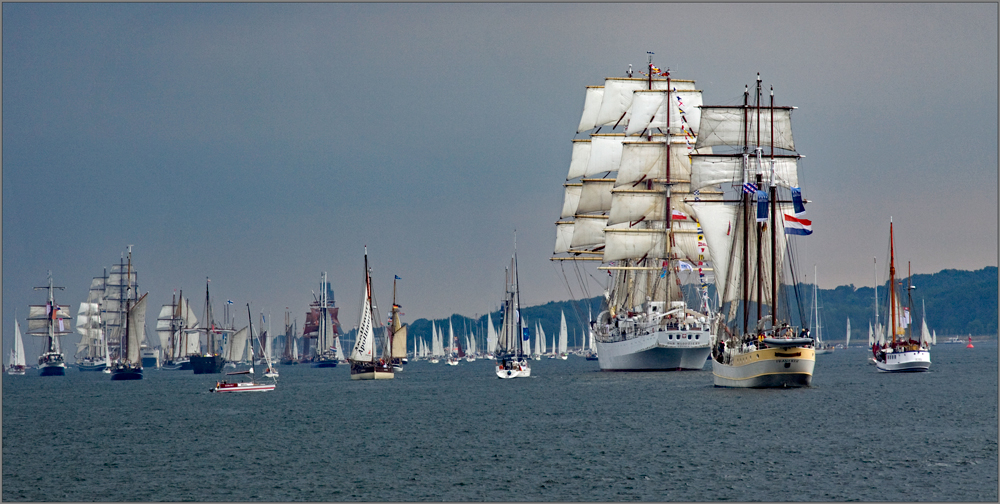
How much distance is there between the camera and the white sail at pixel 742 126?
2795 inches

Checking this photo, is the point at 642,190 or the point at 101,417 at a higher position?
the point at 642,190

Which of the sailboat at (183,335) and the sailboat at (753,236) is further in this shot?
the sailboat at (183,335)

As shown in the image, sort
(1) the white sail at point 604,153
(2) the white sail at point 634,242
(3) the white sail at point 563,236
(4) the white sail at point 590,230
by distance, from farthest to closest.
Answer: (3) the white sail at point 563,236
(1) the white sail at point 604,153
(4) the white sail at point 590,230
(2) the white sail at point 634,242

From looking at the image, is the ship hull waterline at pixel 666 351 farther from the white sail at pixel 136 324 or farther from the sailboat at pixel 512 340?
the white sail at pixel 136 324

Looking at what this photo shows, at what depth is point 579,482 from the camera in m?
35.7

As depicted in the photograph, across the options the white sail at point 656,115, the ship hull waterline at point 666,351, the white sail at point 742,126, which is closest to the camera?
the white sail at point 742,126

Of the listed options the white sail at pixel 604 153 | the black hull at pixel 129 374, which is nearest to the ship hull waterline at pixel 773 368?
the white sail at pixel 604 153

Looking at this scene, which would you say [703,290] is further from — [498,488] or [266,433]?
[498,488]

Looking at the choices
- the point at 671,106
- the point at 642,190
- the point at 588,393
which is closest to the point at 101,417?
the point at 588,393

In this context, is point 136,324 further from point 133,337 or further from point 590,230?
point 590,230

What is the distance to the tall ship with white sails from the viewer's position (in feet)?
318

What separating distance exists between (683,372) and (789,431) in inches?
1916

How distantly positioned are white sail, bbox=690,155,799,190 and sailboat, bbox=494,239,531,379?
3118 centimetres

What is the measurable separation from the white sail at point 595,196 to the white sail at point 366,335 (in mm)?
26764
